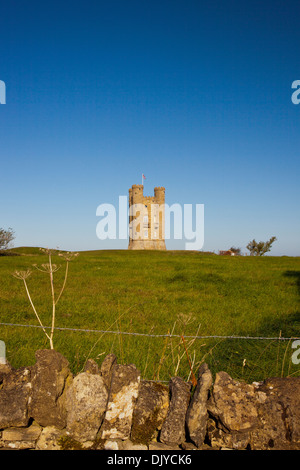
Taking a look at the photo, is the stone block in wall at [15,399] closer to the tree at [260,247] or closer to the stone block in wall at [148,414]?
the stone block in wall at [148,414]

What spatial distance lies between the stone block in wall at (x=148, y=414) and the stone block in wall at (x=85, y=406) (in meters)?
0.38

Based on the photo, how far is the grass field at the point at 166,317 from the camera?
19.4 ft

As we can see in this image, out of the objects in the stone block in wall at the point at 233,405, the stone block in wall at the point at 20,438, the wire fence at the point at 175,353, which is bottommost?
the stone block in wall at the point at 20,438

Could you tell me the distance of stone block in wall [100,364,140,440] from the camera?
3688 millimetres

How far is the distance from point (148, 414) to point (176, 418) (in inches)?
12.1

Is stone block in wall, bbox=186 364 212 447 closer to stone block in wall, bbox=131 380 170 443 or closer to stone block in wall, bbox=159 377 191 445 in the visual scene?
stone block in wall, bbox=159 377 191 445

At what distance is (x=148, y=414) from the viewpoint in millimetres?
3754

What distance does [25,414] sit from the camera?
3.76 metres

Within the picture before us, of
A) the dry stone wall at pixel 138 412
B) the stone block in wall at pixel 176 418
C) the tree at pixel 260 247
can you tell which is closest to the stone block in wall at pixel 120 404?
the dry stone wall at pixel 138 412

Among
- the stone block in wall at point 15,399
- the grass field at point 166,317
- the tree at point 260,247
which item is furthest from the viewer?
the tree at point 260,247

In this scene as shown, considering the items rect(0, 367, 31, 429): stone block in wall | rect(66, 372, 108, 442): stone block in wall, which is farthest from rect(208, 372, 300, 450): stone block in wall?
rect(0, 367, 31, 429): stone block in wall

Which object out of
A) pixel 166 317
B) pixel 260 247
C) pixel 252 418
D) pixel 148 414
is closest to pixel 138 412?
pixel 148 414

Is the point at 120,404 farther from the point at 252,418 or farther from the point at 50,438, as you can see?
the point at 252,418
